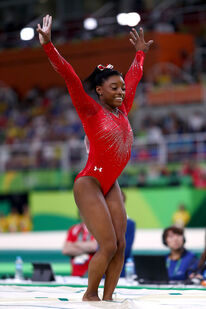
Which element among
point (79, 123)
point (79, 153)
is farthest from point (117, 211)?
point (79, 123)

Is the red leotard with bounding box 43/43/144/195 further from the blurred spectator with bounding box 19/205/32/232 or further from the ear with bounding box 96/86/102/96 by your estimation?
the blurred spectator with bounding box 19/205/32/232

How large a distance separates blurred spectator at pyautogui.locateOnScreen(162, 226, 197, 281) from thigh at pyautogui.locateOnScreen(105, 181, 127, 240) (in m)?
1.94

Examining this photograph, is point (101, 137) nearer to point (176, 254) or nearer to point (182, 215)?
point (176, 254)

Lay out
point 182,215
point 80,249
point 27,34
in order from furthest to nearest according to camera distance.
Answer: point 182,215 → point 80,249 → point 27,34

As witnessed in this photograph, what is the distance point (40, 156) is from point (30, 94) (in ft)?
18.3

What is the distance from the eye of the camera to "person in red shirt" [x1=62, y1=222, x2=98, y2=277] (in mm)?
6242

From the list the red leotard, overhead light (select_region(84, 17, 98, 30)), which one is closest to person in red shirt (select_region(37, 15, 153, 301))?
the red leotard

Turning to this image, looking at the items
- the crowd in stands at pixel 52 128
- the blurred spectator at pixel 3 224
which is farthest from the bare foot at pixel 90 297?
the blurred spectator at pixel 3 224

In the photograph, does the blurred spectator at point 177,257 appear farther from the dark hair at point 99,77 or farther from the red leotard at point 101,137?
the dark hair at point 99,77

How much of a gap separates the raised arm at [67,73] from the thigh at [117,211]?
546mm

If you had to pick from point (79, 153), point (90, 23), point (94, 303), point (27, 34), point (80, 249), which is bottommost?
point (94, 303)

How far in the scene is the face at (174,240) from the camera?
5.89 meters

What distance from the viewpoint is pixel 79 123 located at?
17.2m

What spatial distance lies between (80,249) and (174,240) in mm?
967
